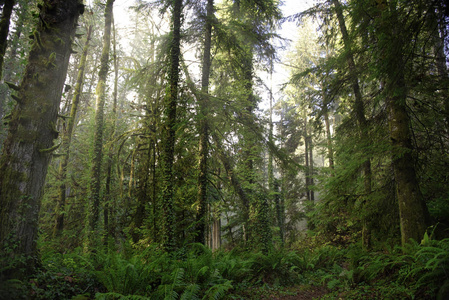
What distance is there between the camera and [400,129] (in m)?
5.54

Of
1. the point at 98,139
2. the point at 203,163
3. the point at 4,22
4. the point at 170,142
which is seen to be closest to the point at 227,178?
the point at 203,163

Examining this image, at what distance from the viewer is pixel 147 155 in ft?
28.3

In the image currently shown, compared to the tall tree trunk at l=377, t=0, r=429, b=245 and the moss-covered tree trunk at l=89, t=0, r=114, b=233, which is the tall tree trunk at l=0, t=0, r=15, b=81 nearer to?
the moss-covered tree trunk at l=89, t=0, r=114, b=233

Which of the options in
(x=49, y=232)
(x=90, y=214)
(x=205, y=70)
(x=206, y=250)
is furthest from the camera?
(x=49, y=232)

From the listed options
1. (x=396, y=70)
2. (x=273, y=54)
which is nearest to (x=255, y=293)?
(x=396, y=70)

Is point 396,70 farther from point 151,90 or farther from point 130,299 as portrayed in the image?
point 151,90

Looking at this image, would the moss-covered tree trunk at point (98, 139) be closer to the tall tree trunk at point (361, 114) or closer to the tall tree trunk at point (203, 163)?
the tall tree trunk at point (203, 163)

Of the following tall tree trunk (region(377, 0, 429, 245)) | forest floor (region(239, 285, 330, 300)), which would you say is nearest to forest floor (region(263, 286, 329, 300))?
forest floor (region(239, 285, 330, 300))

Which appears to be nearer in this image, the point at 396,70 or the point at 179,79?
the point at 396,70

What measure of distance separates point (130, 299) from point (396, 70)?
6.77m

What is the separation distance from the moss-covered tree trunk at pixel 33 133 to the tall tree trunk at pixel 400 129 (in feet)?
22.1

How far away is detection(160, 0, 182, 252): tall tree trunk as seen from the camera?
260 inches

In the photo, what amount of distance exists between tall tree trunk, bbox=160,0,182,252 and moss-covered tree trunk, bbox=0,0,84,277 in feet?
9.28

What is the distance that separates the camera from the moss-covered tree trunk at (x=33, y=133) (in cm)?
397
